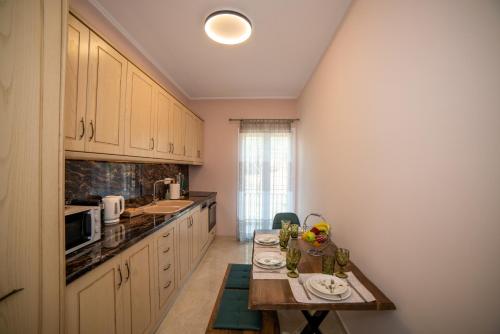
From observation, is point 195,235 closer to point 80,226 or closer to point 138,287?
point 138,287

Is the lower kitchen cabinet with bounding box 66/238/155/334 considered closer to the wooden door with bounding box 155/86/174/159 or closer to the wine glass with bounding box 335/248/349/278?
the wooden door with bounding box 155/86/174/159

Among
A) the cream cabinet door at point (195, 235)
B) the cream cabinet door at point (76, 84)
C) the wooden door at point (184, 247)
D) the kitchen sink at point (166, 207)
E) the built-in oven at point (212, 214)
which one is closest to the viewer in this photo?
the cream cabinet door at point (76, 84)

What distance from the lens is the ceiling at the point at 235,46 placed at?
1742 mm

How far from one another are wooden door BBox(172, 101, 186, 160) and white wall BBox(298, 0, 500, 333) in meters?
2.16

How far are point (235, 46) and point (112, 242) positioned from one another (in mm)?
2278

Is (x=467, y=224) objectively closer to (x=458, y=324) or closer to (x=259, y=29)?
(x=458, y=324)

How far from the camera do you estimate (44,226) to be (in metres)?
0.76

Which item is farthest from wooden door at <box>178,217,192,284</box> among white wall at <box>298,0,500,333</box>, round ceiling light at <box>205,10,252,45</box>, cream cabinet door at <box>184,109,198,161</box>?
round ceiling light at <box>205,10,252,45</box>

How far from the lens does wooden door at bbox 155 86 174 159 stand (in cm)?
229

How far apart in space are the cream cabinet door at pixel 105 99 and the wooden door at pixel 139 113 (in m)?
0.07

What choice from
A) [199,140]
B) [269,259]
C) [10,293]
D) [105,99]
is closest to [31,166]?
[10,293]

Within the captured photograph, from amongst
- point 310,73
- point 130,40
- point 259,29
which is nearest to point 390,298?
point 259,29

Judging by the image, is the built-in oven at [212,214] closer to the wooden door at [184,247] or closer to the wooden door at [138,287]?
the wooden door at [184,247]

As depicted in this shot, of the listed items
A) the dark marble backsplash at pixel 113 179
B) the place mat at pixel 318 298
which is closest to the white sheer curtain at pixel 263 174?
the dark marble backsplash at pixel 113 179
